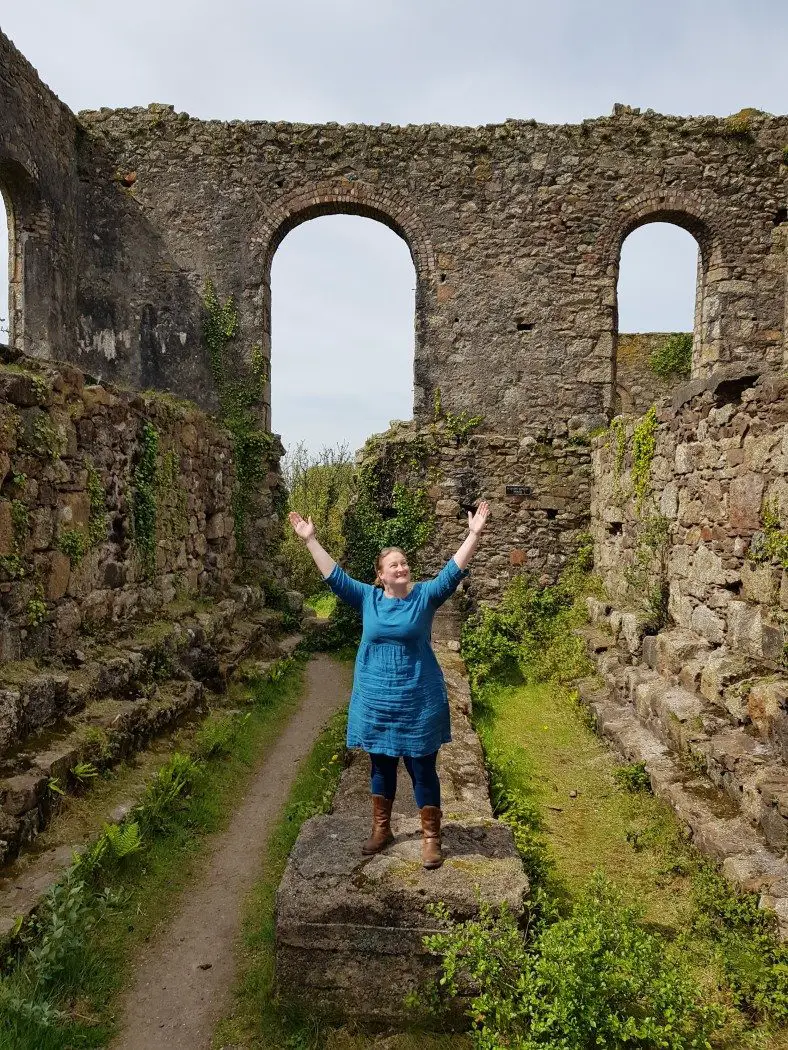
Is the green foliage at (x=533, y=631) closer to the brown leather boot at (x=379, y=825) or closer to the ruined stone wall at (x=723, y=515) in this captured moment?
the ruined stone wall at (x=723, y=515)

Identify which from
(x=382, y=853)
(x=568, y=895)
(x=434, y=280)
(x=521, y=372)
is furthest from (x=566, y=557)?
(x=382, y=853)

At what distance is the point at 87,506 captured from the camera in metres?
6.17

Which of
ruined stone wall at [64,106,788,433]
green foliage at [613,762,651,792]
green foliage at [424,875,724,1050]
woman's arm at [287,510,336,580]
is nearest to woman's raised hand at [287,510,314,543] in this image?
woman's arm at [287,510,336,580]

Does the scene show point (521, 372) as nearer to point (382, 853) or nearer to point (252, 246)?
point (252, 246)

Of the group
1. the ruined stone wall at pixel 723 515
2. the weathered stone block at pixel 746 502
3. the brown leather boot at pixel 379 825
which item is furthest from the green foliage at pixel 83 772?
the weathered stone block at pixel 746 502

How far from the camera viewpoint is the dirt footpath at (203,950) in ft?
11.1

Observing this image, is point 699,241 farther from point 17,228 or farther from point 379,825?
point 379,825

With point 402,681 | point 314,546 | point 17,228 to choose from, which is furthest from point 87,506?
point 17,228

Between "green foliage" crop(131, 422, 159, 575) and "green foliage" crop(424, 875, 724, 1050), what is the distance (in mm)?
5158

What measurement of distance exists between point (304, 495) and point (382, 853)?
50.6 feet

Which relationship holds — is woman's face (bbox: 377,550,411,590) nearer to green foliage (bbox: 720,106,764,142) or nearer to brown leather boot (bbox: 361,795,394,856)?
brown leather boot (bbox: 361,795,394,856)

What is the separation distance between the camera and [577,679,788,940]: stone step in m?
3.79

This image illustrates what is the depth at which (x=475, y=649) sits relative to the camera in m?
9.71

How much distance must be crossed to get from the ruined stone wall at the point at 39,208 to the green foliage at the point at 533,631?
7194 millimetres
